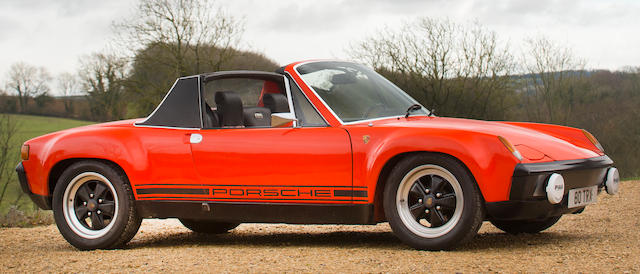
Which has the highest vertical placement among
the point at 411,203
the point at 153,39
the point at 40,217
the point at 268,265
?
the point at 153,39

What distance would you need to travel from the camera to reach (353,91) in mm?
5883

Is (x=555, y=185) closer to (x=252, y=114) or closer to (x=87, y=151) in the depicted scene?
(x=252, y=114)

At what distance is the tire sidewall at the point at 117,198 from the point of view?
6203mm

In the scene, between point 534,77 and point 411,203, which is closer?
point 411,203

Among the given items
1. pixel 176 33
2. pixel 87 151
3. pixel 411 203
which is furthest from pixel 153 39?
pixel 411 203

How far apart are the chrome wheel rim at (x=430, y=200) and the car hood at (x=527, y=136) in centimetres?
37

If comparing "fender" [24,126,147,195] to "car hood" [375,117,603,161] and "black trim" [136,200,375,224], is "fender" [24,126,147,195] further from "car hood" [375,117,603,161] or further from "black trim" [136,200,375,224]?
"car hood" [375,117,603,161]

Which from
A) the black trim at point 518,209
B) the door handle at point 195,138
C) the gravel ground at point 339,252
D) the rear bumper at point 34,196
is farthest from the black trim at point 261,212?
the rear bumper at point 34,196

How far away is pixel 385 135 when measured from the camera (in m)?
5.19

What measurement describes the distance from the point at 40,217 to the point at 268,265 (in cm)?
666

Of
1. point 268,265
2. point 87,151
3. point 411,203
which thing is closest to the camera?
point 268,265

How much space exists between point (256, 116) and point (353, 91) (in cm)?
122

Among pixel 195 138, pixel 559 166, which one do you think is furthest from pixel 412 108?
pixel 195 138

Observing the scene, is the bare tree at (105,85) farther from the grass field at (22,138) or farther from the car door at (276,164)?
the car door at (276,164)
